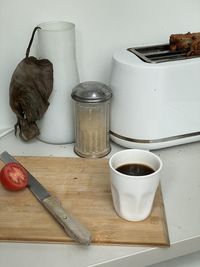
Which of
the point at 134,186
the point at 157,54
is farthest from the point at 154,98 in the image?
the point at 134,186

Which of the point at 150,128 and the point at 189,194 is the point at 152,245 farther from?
the point at 150,128

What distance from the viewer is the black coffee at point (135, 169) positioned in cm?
62

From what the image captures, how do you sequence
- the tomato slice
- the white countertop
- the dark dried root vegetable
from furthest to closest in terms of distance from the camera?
the dark dried root vegetable → the tomato slice → the white countertop

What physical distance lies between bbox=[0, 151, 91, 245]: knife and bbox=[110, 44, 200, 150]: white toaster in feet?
0.70

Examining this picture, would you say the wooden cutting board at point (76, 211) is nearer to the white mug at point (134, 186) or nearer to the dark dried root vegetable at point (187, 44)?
the white mug at point (134, 186)

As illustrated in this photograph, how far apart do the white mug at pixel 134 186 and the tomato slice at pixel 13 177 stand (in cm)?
17

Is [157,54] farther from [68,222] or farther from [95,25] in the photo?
[68,222]

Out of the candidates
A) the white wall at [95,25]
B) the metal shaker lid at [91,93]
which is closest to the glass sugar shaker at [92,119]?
the metal shaker lid at [91,93]

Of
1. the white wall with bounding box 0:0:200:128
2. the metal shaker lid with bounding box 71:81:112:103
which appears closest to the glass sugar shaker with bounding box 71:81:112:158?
the metal shaker lid with bounding box 71:81:112:103

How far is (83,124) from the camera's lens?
30.8 inches

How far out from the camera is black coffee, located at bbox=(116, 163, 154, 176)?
2.05ft

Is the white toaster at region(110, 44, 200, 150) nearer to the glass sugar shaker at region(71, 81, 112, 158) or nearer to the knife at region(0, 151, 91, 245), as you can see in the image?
the glass sugar shaker at region(71, 81, 112, 158)

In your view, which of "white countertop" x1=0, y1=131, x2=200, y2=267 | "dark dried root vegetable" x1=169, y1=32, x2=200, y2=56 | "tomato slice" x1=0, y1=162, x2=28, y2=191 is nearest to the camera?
"white countertop" x1=0, y1=131, x2=200, y2=267

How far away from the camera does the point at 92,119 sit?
2.56ft
